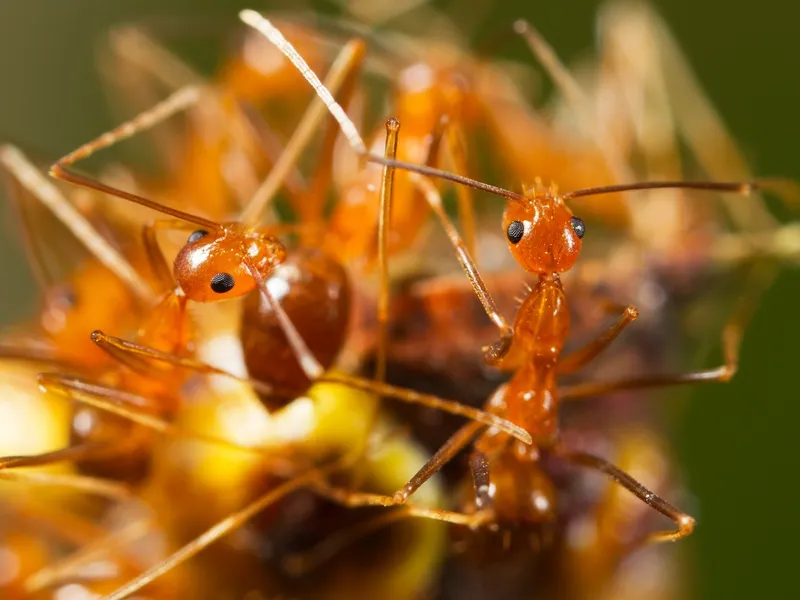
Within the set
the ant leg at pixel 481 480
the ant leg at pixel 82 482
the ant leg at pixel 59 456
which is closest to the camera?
the ant leg at pixel 481 480

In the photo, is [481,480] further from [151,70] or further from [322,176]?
[151,70]

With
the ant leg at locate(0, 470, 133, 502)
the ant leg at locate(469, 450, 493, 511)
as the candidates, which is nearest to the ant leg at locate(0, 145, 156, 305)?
the ant leg at locate(0, 470, 133, 502)

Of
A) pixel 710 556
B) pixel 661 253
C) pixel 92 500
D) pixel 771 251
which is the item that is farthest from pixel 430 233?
pixel 710 556

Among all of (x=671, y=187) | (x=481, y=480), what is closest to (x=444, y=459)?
(x=481, y=480)

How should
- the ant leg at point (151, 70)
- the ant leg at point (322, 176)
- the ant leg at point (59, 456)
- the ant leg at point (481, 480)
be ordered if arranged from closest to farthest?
the ant leg at point (481, 480), the ant leg at point (59, 456), the ant leg at point (322, 176), the ant leg at point (151, 70)

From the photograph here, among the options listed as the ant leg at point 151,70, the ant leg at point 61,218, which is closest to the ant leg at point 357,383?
the ant leg at point 61,218

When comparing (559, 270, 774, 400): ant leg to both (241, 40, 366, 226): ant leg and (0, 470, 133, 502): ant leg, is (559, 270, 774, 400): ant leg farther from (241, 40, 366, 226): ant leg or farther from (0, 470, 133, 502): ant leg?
(0, 470, 133, 502): ant leg

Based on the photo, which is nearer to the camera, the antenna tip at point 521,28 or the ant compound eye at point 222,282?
the ant compound eye at point 222,282

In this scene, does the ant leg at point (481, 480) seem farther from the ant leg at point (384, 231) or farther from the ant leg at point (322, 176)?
the ant leg at point (322, 176)
